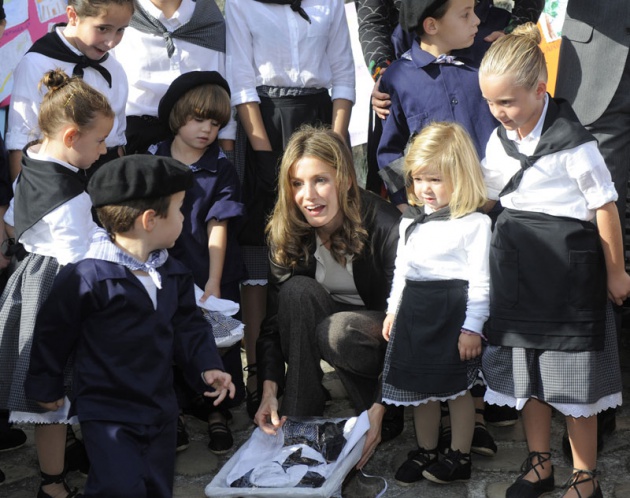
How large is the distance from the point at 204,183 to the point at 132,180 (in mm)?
988

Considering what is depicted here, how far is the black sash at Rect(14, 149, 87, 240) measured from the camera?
124 inches

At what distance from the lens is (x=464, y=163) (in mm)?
3229

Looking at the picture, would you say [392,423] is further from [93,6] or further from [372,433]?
[93,6]

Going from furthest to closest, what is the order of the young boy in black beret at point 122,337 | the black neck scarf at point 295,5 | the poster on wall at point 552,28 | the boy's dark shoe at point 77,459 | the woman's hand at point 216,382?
1. the poster on wall at point 552,28
2. the black neck scarf at point 295,5
3. the boy's dark shoe at point 77,459
4. the woman's hand at point 216,382
5. the young boy in black beret at point 122,337

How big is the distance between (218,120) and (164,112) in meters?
0.23

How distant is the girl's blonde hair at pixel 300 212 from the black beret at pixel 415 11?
0.55 metres

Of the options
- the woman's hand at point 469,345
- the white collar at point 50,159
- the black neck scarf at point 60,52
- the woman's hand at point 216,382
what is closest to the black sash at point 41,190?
the white collar at point 50,159

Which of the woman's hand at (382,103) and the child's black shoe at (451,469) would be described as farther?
the woman's hand at (382,103)

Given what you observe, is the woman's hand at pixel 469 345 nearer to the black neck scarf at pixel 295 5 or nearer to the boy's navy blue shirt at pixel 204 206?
the boy's navy blue shirt at pixel 204 206

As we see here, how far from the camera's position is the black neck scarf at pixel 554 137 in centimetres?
298

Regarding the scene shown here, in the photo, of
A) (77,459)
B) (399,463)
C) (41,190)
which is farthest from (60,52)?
(399,463)

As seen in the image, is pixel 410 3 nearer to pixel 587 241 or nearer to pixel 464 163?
pixel 464 163

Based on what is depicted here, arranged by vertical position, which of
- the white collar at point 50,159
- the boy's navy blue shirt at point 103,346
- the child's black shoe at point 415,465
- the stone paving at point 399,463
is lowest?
the stone paving at point 399,463

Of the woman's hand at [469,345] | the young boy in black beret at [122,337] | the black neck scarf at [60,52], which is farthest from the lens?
the black neck scarf at [60,52]
